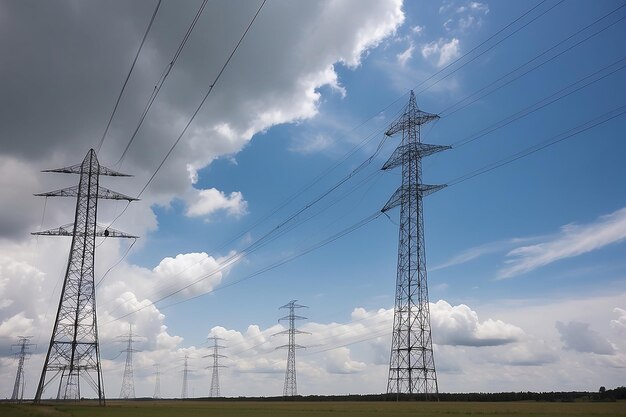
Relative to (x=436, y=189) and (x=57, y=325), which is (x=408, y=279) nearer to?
(x=436, y=189)

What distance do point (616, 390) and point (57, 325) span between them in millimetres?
98622

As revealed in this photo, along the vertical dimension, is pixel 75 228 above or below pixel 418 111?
below

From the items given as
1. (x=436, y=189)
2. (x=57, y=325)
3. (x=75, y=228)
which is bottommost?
(x=57, y=325)

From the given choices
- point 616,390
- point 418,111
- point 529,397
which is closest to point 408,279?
point 418,111

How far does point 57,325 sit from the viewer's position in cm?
6325

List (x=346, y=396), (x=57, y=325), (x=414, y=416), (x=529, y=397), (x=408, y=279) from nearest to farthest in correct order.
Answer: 1. (x=414, y=416)
2. (x=57, y=325)
3. (x=408, y=279)
4. (x=529, y=397)
5. (x=346, y=396)

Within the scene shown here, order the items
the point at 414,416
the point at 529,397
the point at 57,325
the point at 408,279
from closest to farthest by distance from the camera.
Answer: the point at 414,416 < the point at 57,325 < the point at 408,279 < the point at 529,397

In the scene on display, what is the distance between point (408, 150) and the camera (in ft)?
230

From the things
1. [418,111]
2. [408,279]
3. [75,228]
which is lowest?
[408,279]

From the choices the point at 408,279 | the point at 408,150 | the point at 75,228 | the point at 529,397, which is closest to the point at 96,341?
the point at 75,228

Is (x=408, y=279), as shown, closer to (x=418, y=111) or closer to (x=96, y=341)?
(x=418, y=111)

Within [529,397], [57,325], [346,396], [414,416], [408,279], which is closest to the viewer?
[414,416]

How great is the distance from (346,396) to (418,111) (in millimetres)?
91283

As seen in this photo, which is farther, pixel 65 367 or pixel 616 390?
pixel 616 390
